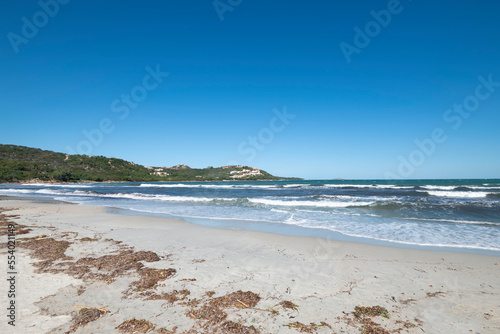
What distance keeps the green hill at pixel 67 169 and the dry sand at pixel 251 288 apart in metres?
75.6

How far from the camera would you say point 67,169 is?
248 ft

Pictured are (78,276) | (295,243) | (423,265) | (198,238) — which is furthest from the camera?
(198,238)

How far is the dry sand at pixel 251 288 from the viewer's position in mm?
2941

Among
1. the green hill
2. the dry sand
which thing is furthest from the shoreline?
the green hill

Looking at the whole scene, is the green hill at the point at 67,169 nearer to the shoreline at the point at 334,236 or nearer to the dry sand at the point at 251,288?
the dry sand at the point at 251,288

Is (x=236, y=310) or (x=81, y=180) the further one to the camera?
(x=81, y=180)

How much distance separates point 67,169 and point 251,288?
94396 mm

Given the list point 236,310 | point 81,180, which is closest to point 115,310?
point 236,310

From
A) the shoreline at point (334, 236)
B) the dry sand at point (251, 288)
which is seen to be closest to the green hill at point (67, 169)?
A: the dry sand at point (251, 288)

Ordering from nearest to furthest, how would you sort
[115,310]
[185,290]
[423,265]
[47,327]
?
[47,327] → [115,310] → [185,290] → [423,265]

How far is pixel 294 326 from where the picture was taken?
2.89 metres

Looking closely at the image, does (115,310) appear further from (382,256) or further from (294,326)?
(382,256)

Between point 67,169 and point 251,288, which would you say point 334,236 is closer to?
point 251,288

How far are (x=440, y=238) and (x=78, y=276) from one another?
412 inches
